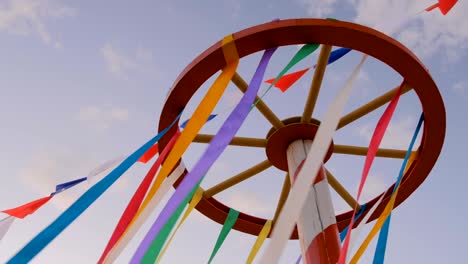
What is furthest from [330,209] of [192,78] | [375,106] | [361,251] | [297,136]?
[192,78]

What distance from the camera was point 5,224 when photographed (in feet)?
8.85

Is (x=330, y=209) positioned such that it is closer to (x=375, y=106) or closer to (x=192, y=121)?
(x=375, y=106)

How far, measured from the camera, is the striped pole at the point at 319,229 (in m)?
2.60

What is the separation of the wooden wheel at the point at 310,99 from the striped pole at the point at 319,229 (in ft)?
1.61

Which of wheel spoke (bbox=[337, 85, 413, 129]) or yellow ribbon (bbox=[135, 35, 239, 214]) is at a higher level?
wheel spoke (bbox=[337, 85, 413, 129])

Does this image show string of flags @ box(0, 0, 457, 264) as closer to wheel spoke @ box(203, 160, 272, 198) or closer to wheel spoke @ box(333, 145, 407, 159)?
wheel spoke @ box(333, 145, 407, 159)

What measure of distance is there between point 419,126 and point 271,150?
109 centimetres

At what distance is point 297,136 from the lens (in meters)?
3.27

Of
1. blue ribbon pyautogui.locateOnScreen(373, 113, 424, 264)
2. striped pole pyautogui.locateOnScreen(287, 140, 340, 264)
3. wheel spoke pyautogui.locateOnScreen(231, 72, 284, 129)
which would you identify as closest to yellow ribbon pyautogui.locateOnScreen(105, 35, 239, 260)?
wheel spoke pyautogui.locateOnScreen(231, 72, 284, 129)

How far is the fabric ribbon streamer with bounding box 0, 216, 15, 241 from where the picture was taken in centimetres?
264

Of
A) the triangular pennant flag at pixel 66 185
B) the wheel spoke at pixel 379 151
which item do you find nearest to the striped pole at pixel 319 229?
the wheel spoke at pixel 379 151

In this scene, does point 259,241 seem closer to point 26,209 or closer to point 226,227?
point 226,227

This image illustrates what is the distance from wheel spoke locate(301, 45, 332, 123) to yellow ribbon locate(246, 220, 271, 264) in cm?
103

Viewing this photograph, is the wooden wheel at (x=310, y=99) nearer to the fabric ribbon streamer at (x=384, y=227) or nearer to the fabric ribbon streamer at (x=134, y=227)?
the fabric ribbon streamer at (x=384, y=227)
